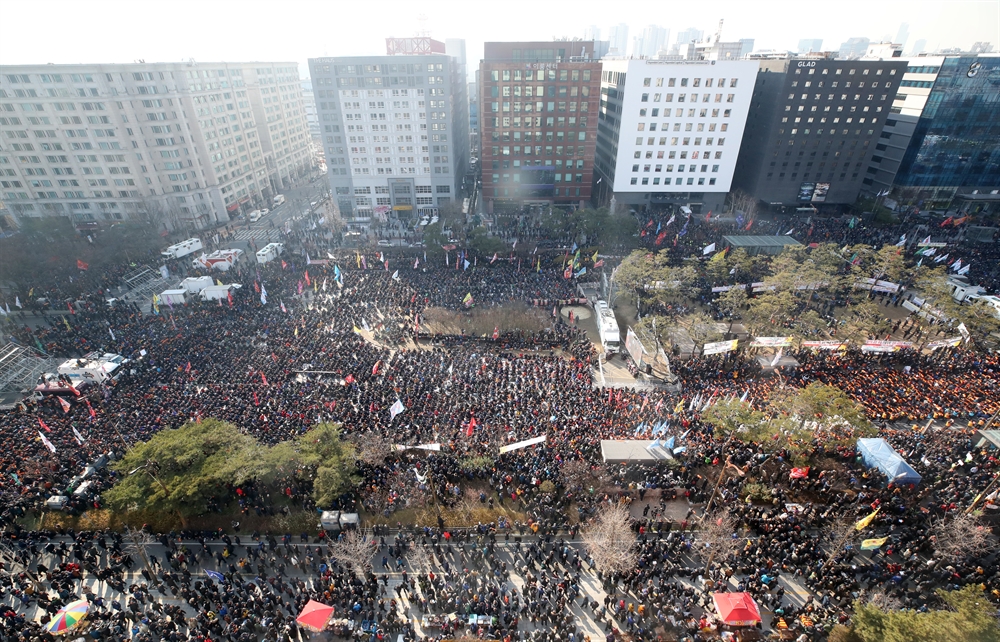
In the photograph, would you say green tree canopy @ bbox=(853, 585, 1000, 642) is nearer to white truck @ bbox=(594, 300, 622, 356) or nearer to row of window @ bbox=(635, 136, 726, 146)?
white truck @ bbox=(594, 300, 622, 356)

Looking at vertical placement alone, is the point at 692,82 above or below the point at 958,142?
above

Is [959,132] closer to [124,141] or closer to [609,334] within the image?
[609,334]

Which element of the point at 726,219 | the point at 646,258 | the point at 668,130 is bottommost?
the point at 726,219

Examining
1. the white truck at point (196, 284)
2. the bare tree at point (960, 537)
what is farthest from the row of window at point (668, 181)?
the white truck at point (196, 284)

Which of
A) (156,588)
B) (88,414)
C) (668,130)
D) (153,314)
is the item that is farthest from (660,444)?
(668,130)

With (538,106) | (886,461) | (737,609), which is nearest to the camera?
(737,609)

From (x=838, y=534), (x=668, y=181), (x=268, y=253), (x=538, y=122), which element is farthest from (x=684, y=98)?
(x=838, y=534)

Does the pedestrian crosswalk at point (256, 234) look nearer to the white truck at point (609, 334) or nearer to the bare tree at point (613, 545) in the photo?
the white truck at point (609, 334)

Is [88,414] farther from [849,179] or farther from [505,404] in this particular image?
[849,179]
